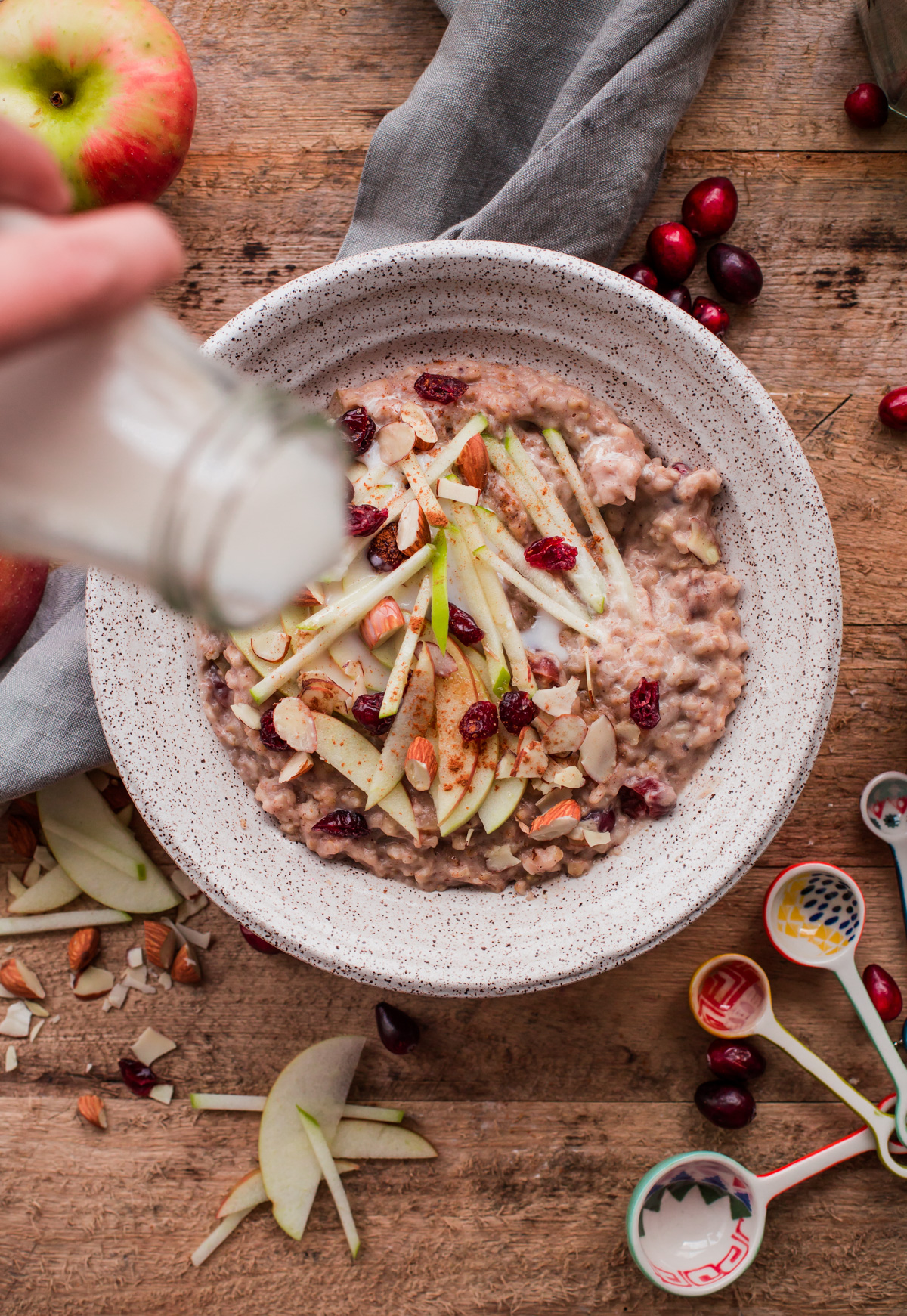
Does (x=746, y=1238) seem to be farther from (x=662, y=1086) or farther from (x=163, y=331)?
(x=163, y=331)

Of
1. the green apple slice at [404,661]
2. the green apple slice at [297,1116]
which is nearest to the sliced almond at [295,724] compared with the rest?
the green apple slice at [404,661]

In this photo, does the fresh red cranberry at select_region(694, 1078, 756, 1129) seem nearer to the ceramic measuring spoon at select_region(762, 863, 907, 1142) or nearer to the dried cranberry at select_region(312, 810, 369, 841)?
the ceramic measuring spoon at select_region(762, 863, 907, 1142)

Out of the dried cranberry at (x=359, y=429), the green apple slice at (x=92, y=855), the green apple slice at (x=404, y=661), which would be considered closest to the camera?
the green apple slice at (x=404, y=661)

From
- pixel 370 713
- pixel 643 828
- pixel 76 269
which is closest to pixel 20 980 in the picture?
pixel 370 713

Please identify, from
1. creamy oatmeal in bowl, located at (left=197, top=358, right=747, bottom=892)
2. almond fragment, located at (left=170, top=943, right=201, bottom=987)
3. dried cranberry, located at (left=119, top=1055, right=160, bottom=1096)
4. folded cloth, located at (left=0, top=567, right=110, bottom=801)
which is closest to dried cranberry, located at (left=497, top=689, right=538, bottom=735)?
creamy oatmeal in bowl, located at (left=197, top=358, right=747, bottom=892)

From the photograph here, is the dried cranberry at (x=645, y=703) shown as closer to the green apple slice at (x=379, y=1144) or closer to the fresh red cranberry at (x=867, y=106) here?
the green apple slice at (x=379, y=1144)

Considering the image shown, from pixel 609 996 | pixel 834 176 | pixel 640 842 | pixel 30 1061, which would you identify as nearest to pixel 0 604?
pixel 30 1061
